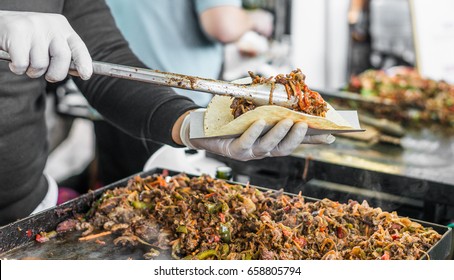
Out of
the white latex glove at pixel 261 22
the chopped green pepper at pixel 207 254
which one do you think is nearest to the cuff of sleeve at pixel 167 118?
the chopped green pepper at pixel 207 254

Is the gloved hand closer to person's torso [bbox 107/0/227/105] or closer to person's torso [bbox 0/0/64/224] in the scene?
person's torso [bbox 0/0/64/224]

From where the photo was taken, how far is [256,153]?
67.2 inches

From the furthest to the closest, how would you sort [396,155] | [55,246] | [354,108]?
[354,108]
[396,155]
[55,246]

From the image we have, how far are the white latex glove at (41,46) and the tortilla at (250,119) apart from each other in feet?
1.18

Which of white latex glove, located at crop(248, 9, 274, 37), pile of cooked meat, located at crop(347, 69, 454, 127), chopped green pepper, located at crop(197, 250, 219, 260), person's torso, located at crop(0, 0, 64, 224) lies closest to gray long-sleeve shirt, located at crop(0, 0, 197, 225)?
person's torso, located at crop(0, 0, 64, 224)

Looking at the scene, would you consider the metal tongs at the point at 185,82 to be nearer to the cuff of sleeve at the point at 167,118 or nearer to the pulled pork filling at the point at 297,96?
the pulled pork filling at the point at 297,96

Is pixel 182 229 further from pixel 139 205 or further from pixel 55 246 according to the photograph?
pixel 55 246

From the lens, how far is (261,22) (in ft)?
17.0

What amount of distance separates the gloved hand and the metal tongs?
0.24 ft

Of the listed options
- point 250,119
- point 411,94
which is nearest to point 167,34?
point 411,94

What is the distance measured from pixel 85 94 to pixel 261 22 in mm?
3169

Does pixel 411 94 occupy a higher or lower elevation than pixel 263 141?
lower

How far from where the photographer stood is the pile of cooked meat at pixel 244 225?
1633mm
